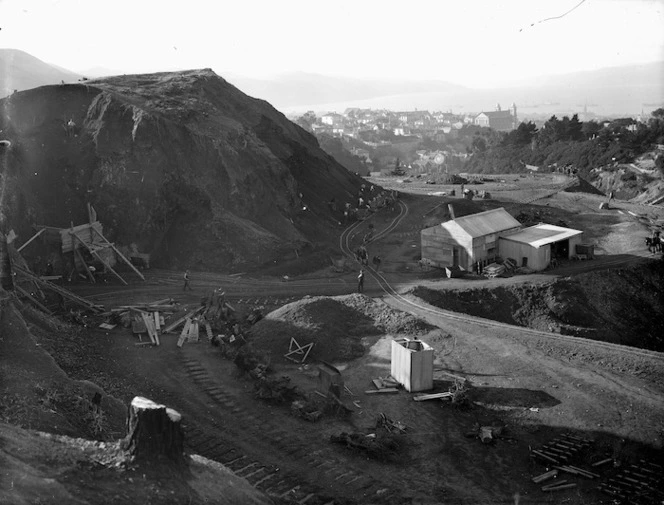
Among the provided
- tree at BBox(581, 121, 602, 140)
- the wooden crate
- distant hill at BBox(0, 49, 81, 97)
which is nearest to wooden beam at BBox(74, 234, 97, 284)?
the wooden crate

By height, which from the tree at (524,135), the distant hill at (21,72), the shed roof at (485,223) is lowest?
the shed roof at (485,223)

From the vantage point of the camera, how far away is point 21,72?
7644 cm

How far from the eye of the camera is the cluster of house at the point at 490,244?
38.7 meters

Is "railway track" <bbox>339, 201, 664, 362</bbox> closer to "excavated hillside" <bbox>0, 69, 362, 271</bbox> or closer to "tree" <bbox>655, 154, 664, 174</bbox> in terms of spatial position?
"excavated hillside" <bbox>0, 69, 362, 271</bbox>

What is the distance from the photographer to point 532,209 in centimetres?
5400

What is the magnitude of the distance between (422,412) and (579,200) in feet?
146

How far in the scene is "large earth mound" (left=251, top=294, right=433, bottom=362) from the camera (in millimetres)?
25516

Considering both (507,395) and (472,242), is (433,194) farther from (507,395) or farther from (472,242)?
(507,395)

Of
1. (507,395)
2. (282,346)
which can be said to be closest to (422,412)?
(507,395)

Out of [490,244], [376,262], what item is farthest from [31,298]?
[490,244]

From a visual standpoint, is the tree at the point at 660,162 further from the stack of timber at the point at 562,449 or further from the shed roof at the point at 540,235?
the stack of timber at the point at 562,449

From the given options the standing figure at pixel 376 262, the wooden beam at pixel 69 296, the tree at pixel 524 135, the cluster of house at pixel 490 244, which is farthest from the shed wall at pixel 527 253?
the tree at pixel 524 135

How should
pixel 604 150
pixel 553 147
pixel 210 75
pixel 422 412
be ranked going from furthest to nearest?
1. pixel 553 147
2. pixel 604 150
3. pixel 210 75
4. pixel 422 412

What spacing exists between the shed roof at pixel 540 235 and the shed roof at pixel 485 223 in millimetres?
798
